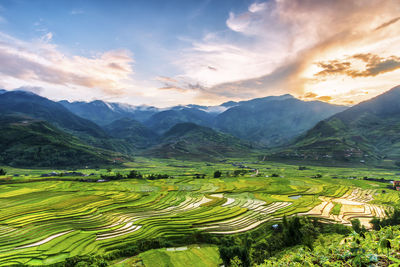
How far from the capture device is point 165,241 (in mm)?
47781

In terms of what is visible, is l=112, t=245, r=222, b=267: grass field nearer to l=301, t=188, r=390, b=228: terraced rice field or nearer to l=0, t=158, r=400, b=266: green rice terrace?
l=0, t=158, r=400, b=266: green rice terrace

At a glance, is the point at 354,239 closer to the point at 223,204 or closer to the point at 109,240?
the point at 109,240

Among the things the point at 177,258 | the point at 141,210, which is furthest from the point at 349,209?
the point at 141,210

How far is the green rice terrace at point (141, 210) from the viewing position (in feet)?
148

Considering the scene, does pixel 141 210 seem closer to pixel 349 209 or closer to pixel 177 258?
pixel 177 258

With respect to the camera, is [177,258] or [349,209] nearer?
[177,258]

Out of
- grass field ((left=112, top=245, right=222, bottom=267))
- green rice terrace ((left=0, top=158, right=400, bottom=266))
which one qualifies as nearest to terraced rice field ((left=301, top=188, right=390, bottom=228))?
green rice terrace ((left=0, top=158, right=400, bottom=266))

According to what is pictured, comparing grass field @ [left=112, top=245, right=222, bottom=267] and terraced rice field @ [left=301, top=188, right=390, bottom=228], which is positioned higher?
terraced rice field @ [left=301, top=188, right=390, bottom=228]

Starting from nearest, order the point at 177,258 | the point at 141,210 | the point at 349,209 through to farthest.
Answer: the point at 177,258
the point at 141,210
the point at 349,209

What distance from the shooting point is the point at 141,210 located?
67000mm

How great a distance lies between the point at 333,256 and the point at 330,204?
88.0 meters

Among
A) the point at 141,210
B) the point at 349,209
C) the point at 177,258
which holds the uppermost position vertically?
the point at 349,209

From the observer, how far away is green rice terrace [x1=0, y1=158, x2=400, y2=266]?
4500 centimetres

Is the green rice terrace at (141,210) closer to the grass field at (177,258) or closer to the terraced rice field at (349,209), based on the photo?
the terraced rice field at (349,209)
